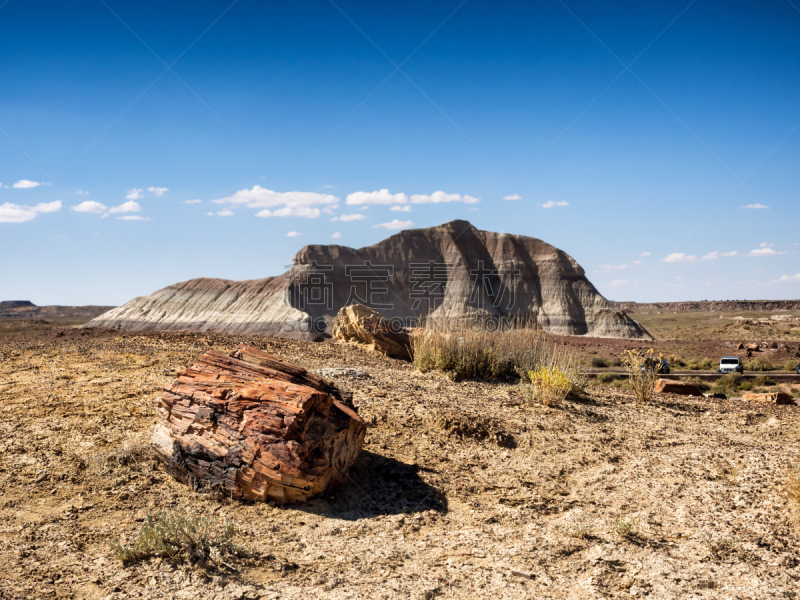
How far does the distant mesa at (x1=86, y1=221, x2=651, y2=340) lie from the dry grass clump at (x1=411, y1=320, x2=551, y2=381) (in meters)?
40.6

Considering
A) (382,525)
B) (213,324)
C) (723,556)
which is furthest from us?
(213,324)

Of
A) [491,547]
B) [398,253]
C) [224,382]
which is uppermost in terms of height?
[398,253]

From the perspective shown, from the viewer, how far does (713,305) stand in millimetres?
121188

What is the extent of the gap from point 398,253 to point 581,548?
62539 mm

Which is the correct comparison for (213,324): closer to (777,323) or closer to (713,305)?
(777,323)

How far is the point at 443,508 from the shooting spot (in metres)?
4.64

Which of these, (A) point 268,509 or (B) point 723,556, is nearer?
(B) point 723,556

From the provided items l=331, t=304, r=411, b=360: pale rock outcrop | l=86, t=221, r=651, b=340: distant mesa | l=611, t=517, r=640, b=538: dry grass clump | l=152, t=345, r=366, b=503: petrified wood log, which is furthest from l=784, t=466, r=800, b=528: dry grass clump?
l=86, t=221, r=651, b=340: distant mesa

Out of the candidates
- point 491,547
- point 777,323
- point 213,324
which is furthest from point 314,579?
point 777,323

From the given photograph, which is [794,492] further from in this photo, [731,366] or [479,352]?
[731,366]

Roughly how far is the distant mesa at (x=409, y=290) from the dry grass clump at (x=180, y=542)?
46492 mm

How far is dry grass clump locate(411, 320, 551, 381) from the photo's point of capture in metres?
9.80

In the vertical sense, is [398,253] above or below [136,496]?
above

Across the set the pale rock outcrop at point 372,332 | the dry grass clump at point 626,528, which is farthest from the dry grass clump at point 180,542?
the pale rock outcrop at point 372,332
